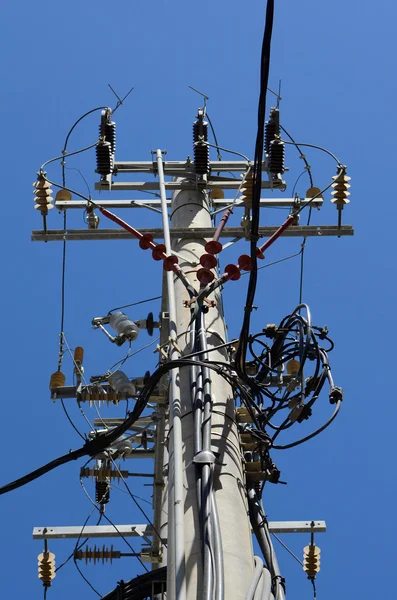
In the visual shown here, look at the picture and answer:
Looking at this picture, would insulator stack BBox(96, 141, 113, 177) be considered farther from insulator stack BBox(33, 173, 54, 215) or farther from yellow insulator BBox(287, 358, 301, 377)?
yellow insulator BBox(287, 358, 301, 377)

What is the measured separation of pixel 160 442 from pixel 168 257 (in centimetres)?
350

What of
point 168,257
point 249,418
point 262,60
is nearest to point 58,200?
point 168,257

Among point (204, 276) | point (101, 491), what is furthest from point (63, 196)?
point (204, 276)

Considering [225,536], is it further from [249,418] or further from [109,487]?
[109,487]

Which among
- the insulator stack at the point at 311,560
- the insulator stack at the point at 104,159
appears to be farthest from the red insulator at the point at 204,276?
the insulator stack at the point at 311,560

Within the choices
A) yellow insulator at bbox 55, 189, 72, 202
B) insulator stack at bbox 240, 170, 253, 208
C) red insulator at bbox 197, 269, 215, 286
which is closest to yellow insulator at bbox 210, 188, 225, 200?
yellow insulator at bbox 55, 189, 72, 202

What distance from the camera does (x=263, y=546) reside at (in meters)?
9.48

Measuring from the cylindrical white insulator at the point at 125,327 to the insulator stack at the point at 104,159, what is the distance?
101 inches

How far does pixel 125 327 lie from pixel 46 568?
3818mm

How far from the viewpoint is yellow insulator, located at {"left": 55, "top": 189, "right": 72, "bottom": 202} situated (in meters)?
14.5

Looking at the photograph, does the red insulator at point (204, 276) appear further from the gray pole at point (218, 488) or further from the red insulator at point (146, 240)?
the red insulator at point (146, 240)

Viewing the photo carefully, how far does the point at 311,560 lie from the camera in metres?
15.2

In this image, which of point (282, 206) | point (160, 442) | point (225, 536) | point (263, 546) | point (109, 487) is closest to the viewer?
point (225, 536)

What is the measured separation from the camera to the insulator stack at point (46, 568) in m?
15.2
